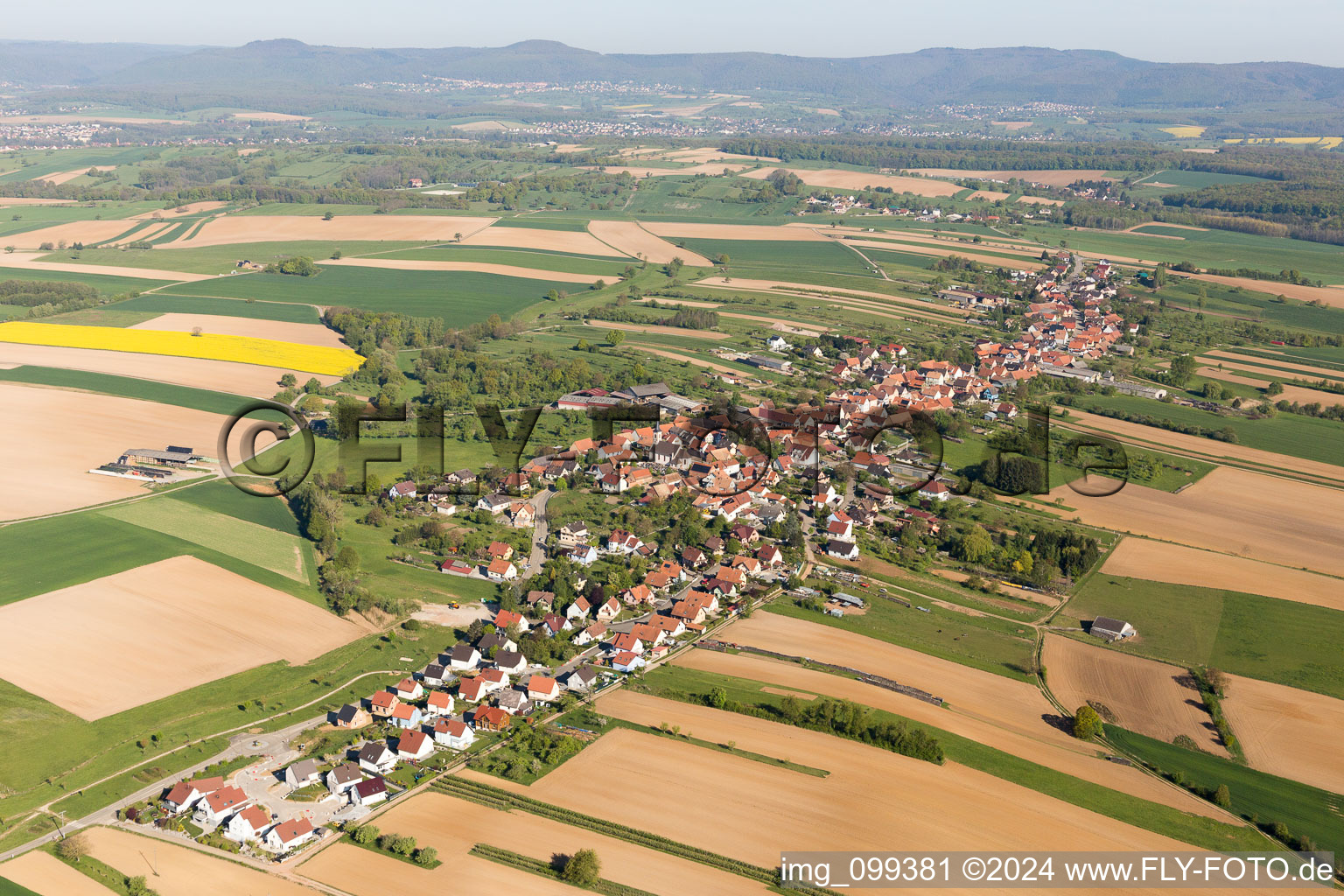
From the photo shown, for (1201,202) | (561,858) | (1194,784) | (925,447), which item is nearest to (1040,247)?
(1201,202)

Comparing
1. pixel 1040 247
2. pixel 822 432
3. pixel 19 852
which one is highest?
pixel 1040 247

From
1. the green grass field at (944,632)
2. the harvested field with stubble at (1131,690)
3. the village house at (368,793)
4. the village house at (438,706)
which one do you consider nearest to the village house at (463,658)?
the village house at (438,706)

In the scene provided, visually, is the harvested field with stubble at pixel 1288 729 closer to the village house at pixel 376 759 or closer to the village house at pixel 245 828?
the village house at pixel 376 759

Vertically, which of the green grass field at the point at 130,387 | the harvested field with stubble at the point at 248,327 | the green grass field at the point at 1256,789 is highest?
the harvested field with stubble at the point at 248,327

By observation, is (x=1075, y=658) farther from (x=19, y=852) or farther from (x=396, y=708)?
(x=19, y=852)

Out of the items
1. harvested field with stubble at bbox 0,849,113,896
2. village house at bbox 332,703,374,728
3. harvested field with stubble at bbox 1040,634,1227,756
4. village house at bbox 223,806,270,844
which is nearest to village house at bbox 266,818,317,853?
village house at bbox 223,806,270,844

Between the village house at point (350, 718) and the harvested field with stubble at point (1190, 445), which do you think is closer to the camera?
the village house at point (350, 718)

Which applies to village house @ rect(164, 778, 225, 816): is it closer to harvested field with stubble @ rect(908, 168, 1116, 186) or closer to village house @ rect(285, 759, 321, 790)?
village house @ rect(285, 759, 321, 790)
